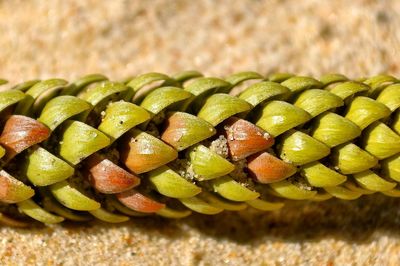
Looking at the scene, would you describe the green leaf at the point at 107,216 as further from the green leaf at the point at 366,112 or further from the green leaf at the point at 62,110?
the green leaf at the point at 366,112

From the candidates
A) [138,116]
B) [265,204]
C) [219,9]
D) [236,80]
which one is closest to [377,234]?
[265,204]

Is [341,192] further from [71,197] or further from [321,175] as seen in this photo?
[71,197]

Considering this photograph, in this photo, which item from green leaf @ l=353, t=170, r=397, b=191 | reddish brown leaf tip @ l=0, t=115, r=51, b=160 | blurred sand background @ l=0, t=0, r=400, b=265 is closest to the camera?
reddish brown leaf tip @ l=0, t=115, r=51, b=160

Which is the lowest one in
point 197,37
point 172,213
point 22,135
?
point 172,213

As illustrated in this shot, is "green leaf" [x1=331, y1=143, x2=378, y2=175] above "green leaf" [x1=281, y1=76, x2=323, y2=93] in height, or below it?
below

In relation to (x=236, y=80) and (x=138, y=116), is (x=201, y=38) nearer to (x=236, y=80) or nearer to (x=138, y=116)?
(x=236, y=80)

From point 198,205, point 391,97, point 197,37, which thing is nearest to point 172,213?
point 198,205

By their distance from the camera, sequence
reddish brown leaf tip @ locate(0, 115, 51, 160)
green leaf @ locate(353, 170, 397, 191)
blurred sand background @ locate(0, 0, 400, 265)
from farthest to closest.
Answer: blurred sand background @ locate(0, 0, 400, 265), green leaf @ locate(353, 170, 397, 191), reddish brown leaf tip @ locate(0, 115, 51, 160)

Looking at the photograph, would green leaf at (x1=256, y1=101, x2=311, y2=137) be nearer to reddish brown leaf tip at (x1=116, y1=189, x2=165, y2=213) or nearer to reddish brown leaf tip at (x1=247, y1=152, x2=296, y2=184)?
reddish brown leaf tip at (x1=247, y1=152, x2=296, y2=184)

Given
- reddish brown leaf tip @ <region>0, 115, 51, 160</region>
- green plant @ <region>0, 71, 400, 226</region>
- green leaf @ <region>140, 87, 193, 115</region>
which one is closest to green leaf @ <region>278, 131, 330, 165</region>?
green plant @ <region>0, 71, 400, 226</region>

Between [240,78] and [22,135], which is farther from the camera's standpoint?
[240,78]

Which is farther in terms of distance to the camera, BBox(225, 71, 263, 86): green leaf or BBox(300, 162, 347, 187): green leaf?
BBox(225, 71, 263, 86): green leaf

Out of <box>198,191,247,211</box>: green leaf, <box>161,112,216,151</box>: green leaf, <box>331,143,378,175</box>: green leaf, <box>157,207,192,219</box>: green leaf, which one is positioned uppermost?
<box>161,112,216,151</box>: green leaf
